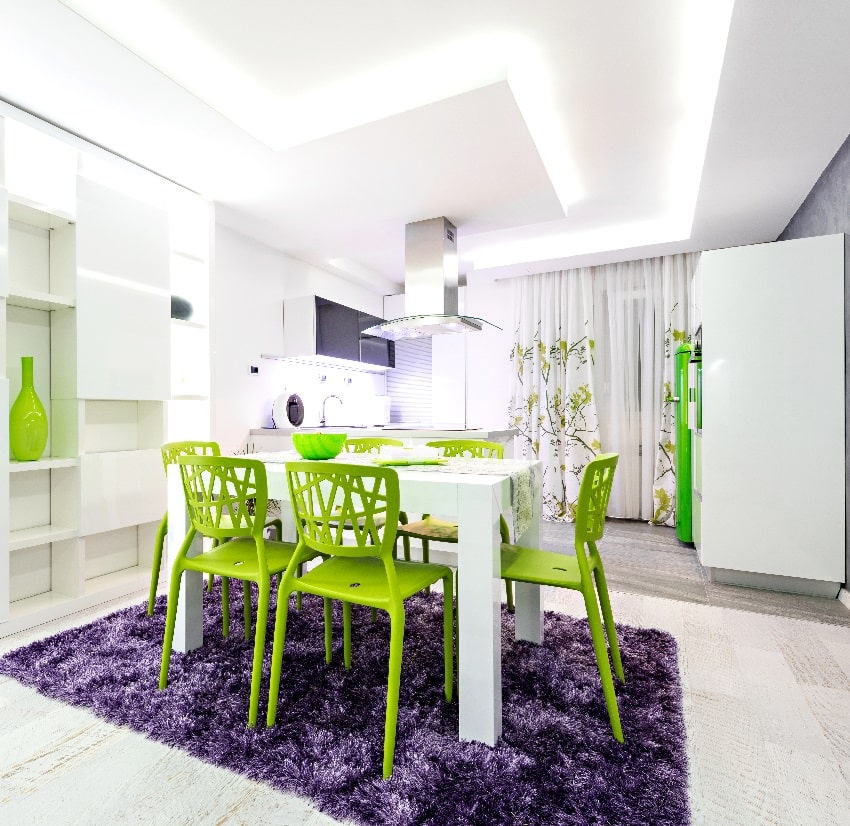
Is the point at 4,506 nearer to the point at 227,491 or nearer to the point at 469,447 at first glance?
the point at 227,491

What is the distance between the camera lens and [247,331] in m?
4.25

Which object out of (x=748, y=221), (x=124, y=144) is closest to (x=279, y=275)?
(x=124, y=144)

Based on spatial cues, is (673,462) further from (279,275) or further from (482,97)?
(279,275)

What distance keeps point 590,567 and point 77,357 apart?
111 inches

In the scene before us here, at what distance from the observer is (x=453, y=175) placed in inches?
126

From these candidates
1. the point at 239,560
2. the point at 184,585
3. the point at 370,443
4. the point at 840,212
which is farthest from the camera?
the point at 370,443

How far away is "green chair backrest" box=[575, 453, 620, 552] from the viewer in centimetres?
165

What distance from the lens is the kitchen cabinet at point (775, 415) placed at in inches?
113

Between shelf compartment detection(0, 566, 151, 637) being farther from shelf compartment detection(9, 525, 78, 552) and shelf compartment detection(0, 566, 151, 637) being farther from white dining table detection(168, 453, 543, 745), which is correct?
white dining table detection(168, 453, 543, 745)

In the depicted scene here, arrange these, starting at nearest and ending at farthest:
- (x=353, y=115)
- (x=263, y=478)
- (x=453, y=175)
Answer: (x=263, y=478)
(x=353, y=115)
(x=453, y=175)

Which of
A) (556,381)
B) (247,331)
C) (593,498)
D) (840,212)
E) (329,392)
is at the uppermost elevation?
(840,212)

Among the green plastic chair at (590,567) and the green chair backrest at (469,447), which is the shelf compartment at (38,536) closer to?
the green chair backrest at (469,447)

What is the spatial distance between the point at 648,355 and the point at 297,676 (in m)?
4.28

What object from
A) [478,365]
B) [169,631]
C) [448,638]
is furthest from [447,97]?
[478,365]
